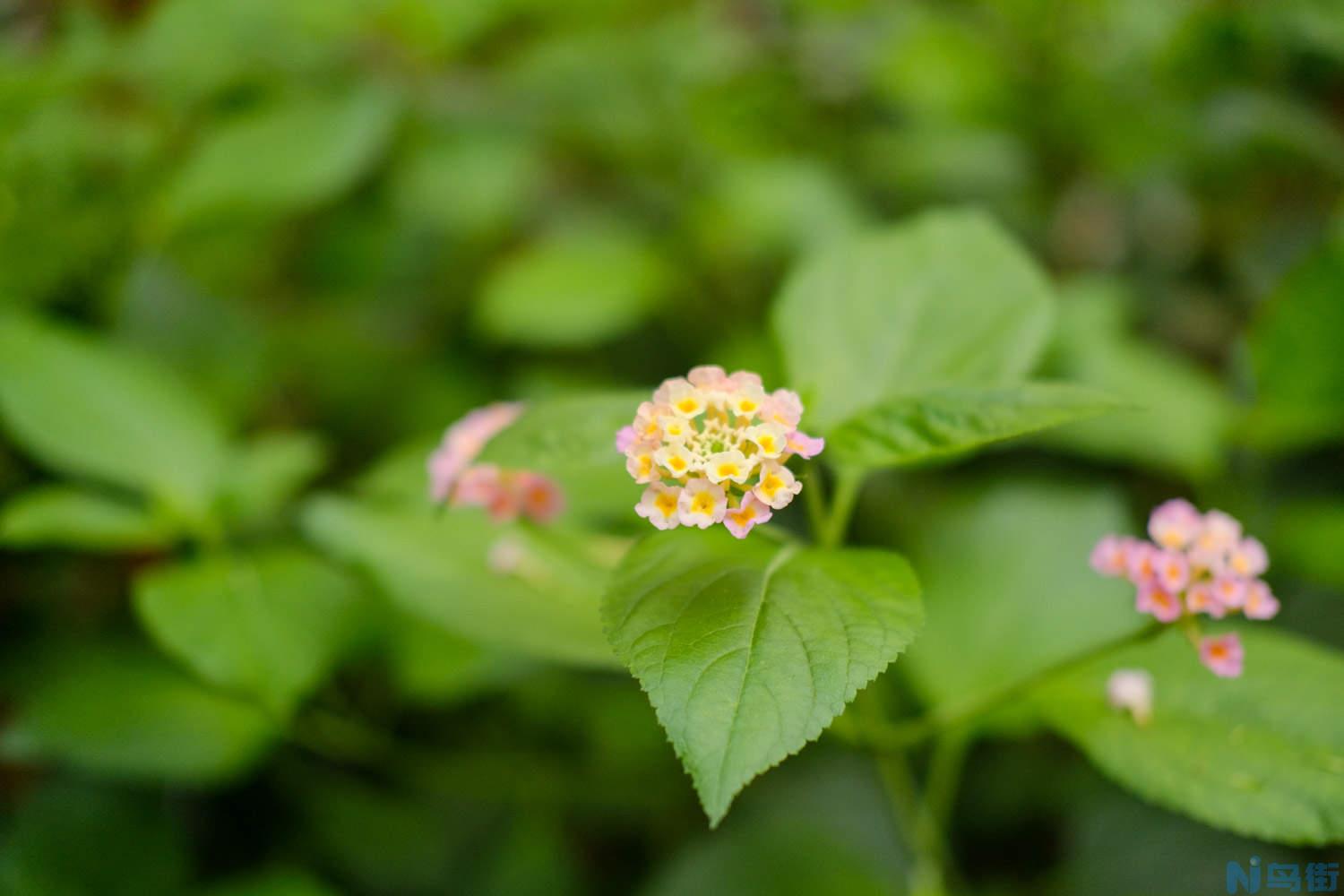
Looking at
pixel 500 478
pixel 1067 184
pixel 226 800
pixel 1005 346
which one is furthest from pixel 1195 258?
pixel 226 800

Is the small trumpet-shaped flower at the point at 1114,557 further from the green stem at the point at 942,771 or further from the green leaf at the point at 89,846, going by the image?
the green leaf at the point at 89,846

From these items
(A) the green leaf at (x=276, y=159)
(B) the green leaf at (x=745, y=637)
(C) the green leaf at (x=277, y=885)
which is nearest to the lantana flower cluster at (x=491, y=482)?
(B) the green leaf at (x=745, y=637)

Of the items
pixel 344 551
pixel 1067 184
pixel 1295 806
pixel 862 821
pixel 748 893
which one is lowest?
pixel 862 821

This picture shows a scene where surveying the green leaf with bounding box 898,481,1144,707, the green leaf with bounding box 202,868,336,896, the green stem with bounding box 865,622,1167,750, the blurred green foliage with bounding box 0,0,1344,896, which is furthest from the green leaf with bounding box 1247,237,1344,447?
the green leaf with bounding box 202,868,336,896

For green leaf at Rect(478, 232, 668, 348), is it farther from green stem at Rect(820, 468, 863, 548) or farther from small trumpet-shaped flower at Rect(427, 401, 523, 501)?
green stem at Rect(820, 468, 863, 548)

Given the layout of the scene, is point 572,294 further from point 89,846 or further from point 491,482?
point 89,846

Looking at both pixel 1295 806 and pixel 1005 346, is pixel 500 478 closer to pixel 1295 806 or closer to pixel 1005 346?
pixel 1005 346
